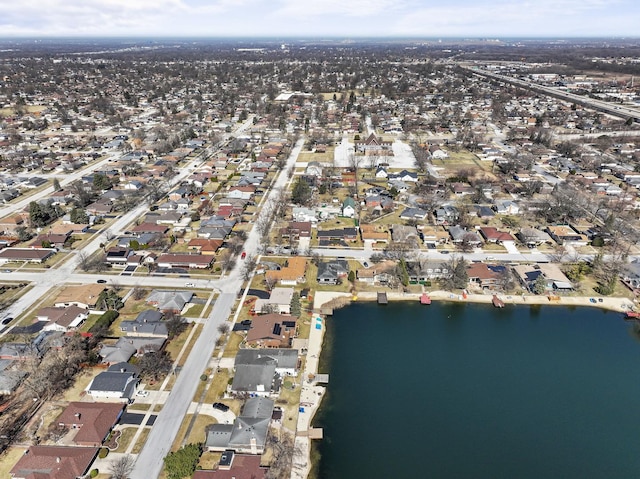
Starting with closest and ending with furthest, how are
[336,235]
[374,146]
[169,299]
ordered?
[169,299] < [336,235] < [374,146]

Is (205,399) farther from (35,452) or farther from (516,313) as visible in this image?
(516,313)

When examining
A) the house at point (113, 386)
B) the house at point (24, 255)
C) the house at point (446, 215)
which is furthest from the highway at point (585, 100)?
the house at point (24, 255)

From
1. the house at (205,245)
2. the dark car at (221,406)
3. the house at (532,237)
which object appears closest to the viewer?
the dark car at (221,406)

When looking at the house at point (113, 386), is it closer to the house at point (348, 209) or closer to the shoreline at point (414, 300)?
the shoreline at point (414, 300)

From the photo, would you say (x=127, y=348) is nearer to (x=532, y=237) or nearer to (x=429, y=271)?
(x=429, y=271)

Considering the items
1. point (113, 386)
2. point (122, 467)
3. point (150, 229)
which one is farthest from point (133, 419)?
point (150, 229)

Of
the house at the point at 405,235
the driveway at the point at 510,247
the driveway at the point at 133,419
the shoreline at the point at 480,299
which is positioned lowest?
the shoreline at the point at 480,299

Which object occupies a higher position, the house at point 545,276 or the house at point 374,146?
the house at point 374,146

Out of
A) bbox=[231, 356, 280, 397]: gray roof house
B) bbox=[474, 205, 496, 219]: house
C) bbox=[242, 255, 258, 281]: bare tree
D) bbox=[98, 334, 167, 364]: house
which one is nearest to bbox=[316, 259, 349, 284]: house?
bbox=[242, 255, 258, 281]: bare tree
